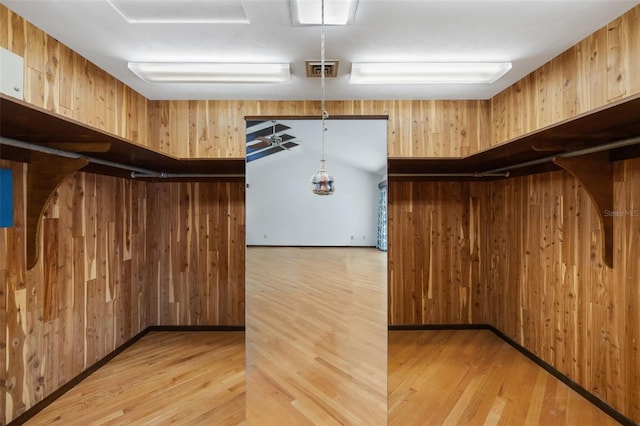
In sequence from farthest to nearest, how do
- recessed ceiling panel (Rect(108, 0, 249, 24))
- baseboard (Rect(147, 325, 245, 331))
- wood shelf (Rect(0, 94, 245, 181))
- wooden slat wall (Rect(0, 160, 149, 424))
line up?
baseboard (Rect(147, 325, 245, 331))
wooden slat wall (Rect(0, 160, 149, 424))
recessed ceiling panel (Rect(108, 0, 249, 24))
wood shelf (Rect(0, 94, 245, 181))

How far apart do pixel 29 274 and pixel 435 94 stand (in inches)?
130

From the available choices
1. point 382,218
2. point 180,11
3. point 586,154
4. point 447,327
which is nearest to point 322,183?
point 382,218

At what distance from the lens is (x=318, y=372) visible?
2119 millimetres

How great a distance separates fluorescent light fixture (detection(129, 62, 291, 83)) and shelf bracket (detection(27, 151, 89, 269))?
82 cm

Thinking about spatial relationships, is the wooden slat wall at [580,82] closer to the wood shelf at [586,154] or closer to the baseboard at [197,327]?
the wood shelf at [586,154]

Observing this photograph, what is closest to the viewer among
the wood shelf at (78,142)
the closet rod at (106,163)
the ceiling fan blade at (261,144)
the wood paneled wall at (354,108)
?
the wood shelf at (78,142)

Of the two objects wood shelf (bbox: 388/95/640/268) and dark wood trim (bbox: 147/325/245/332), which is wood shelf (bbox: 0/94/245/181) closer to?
dark wood trim (bbox: 147/325/245/332)

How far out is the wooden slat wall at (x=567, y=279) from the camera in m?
1.63

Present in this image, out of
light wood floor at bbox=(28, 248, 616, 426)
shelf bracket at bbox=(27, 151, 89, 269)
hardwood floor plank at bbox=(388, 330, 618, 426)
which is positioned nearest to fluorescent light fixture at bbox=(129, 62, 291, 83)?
shelf bracket at bbox=(27, 151, 89, 269)

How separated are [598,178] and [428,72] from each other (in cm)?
126

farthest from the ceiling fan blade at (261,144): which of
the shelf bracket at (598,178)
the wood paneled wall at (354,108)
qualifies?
the shelf bracket at (598,178)

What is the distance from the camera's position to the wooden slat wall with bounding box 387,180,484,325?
2.93 m

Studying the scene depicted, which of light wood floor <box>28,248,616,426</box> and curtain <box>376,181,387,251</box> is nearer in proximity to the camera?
light wood floor <box>28,248,616,426</box>

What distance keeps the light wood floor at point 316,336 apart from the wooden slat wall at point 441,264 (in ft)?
1.41
